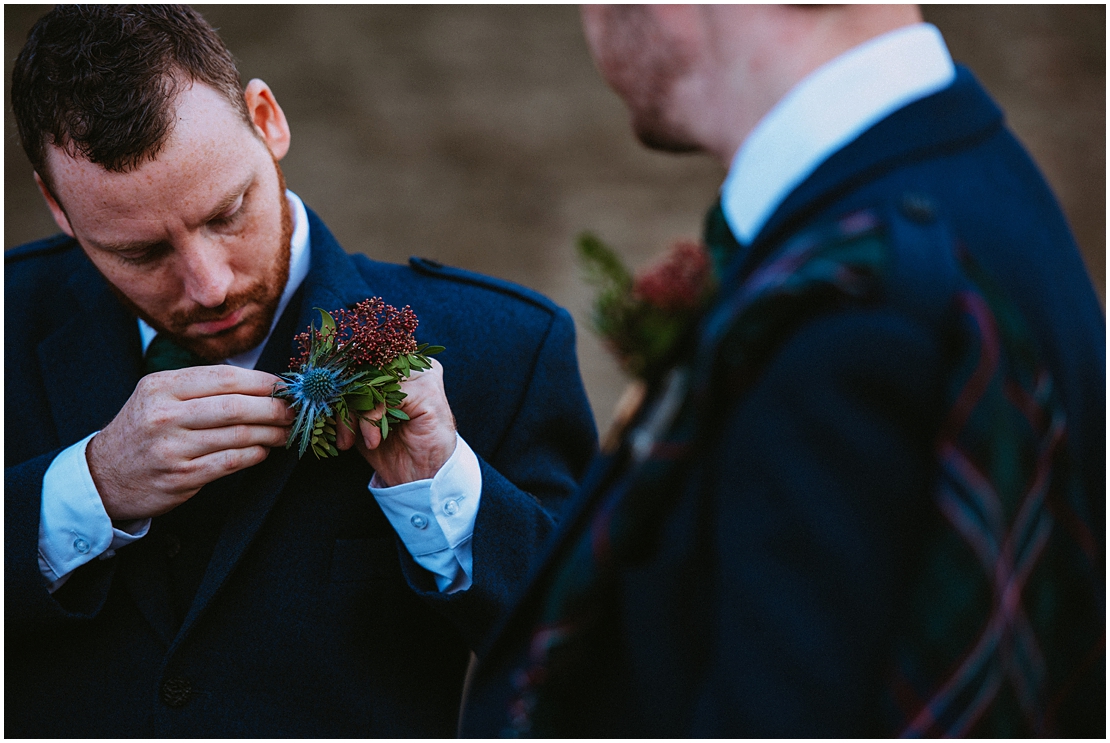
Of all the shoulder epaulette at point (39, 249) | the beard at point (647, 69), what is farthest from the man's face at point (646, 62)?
the shoulder epaulette at point (39, 249)

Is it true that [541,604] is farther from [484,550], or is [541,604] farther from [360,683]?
[360,683]

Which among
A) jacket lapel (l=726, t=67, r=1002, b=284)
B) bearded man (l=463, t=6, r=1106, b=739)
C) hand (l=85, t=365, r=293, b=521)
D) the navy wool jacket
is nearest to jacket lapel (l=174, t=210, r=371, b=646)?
the navy wool jacket

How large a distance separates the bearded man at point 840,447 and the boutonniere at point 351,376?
1.61 ft

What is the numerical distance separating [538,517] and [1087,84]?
4.78 metres

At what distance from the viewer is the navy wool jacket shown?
4.93ft

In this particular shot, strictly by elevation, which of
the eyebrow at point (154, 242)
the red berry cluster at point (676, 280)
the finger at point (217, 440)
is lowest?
the finger at point (217, 440)

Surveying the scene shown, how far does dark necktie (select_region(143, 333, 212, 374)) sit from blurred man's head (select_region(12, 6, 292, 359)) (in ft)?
0.12

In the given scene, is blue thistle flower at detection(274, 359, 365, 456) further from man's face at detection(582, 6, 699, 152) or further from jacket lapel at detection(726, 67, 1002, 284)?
jacket lapel at detection(726, 67, 1002, 284)

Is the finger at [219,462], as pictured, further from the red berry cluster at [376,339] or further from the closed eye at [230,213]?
the closed eye at [230,213]

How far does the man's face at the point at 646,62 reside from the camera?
3.14 ft

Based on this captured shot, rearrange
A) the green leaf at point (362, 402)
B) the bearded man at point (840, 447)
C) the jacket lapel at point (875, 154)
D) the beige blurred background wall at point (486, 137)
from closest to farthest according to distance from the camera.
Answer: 1. the bearded man at point (840, 447)
2. the jacket lapel at point (875, 154)
3. the green leaf at point (362, 402)
4. the beige blurred background wall at point (486, 137)

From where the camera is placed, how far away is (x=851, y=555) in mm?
745

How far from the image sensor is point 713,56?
37.2 inches

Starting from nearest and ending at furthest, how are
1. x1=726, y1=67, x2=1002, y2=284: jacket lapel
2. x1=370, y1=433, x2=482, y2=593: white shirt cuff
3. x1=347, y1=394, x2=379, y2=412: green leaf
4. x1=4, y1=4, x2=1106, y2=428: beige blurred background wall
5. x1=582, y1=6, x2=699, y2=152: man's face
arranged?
x1=726, y1=67, x2=1002, y2=284: jacket lapel, x1=582, y1=6, x2=699, y2=152: man's face, x1=347, y1=394, x2=379, y2=412: green leaf, x1=370, y1=433, x2=482, y2=593: white shirt cuff, x1=4, y1=4, x2=1106, y2=428: beige blurred background wall
